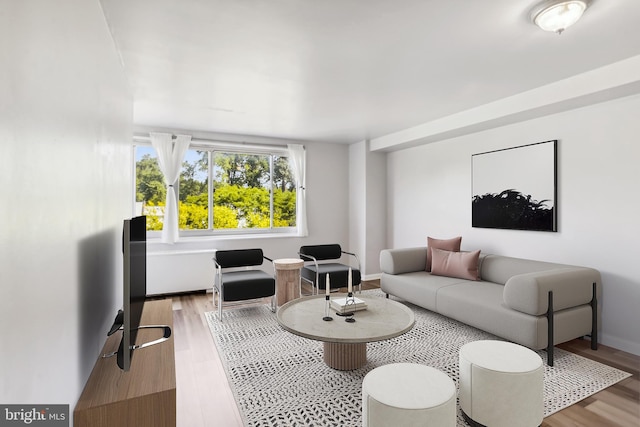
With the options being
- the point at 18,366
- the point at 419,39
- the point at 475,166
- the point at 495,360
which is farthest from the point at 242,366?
the point at 475,166

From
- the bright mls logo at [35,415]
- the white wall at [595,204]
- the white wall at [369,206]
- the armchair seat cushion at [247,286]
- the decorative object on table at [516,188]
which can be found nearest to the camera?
the bright mls logo at [35,415]

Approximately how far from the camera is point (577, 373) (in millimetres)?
2719

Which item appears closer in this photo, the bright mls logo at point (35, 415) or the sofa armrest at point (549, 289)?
the bright mls logo at point (35, 415)

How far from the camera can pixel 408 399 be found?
1.75 m

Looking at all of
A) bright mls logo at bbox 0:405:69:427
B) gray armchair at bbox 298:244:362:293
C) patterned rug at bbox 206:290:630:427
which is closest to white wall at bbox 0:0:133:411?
bright mls logo at bbox 0:405:69:427

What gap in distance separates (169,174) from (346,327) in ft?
12.9

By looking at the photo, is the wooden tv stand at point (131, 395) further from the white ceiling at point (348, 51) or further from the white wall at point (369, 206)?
the white wall at point (369, 206)

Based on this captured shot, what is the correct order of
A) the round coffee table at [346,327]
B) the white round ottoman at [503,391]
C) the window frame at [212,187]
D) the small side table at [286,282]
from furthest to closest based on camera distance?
the window frame at [212,187] < the small side table at [286,282] < the round coffee table at [346,327] < the white round ottoman at [503,391]

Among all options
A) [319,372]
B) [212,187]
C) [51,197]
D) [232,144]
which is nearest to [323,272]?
[319,372]

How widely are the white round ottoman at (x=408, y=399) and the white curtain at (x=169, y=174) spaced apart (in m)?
4.18

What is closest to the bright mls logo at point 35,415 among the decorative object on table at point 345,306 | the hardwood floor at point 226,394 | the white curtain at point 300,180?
the hardwood floor at point 226,394

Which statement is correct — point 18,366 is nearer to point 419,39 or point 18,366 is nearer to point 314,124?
point 419,39

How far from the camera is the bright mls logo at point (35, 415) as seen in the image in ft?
2.86

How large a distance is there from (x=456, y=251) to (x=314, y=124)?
270cm
